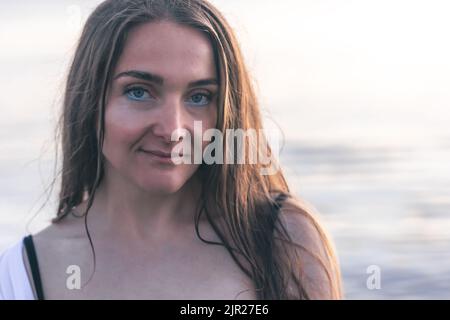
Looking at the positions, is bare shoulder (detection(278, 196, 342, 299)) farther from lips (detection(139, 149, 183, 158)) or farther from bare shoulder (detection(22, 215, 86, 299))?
bare shoulder (detection(22, 215, 86, 299))

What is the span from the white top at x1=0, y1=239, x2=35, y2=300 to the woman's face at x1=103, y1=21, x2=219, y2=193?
39 centimetres

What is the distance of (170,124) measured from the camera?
2.82m

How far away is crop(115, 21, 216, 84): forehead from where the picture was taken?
112 inches

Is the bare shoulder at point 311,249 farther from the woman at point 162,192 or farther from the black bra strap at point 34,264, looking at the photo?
the black bra strap at point 34,264

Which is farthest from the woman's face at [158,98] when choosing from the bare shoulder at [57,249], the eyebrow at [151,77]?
the bare shoulder at [57,249]

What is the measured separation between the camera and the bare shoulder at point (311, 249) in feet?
9.67

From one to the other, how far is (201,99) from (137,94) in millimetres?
160

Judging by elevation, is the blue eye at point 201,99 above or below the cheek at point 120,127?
above

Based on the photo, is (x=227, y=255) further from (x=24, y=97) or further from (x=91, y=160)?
(x=24, y=97)

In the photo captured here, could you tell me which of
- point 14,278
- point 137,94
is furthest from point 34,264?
point 137,94

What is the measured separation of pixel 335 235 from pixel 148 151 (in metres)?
2.07

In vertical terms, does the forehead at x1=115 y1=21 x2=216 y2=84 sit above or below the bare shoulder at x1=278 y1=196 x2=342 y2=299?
above

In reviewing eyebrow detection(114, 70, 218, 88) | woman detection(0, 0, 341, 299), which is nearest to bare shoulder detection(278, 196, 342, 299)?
woman detection(0, 0, 341, 299)

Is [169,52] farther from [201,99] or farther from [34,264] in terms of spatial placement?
[34,264]
